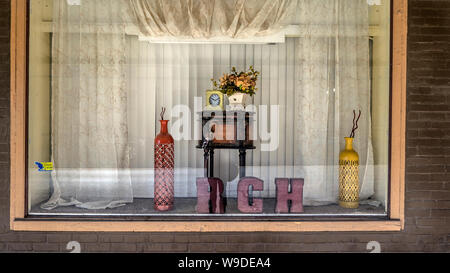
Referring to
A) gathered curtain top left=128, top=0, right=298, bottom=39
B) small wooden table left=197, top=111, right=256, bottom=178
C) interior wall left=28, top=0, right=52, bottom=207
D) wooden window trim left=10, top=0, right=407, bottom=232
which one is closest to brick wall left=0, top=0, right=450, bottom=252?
wooden window trim left=10, top=0, right=407, bottom=232

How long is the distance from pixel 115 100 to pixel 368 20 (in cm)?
260

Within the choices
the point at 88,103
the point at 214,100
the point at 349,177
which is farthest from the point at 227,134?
the point at 88,103

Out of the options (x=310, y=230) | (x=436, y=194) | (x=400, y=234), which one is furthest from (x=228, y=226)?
(x=436, y=194)

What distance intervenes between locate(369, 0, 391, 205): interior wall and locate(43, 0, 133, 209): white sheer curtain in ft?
7.91

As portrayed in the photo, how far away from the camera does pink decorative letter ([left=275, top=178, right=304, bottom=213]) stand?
130 inches

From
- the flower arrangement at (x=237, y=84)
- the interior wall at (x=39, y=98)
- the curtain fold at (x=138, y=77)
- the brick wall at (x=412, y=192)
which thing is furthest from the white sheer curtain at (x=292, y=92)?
the interior wall at (x=39, y=98)

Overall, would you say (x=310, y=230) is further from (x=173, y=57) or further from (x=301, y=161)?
(x=173, y=57)

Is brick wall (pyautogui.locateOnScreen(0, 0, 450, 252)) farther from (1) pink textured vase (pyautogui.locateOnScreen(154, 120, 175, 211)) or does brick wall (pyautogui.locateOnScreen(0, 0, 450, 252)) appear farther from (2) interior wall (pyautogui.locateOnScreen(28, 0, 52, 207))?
(1) pink textured vase (pyautogui.locateOnScreen(154, 120, 175, 211))

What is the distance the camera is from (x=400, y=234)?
3178 millimetres

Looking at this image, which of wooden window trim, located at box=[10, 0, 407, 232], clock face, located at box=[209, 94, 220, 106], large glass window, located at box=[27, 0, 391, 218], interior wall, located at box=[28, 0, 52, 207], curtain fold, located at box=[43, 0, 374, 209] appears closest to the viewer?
wooden window trim, located at box=[10, 0, 407, 232]

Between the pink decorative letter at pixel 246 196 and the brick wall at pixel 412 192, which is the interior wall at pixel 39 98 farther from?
the pink decorative letter at pixel 246 196

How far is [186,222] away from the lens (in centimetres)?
316

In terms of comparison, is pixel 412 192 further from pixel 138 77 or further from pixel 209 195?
pixel 138 77

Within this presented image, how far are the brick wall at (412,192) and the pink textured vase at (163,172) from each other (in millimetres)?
322
